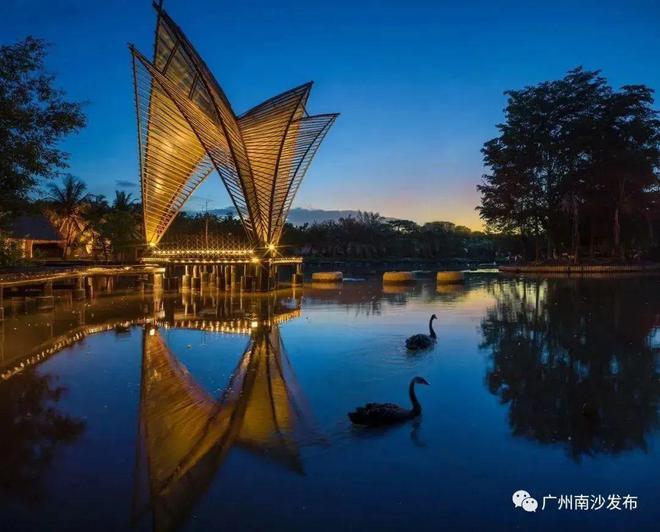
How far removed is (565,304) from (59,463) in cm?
2228

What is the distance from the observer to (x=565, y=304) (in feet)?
77.9

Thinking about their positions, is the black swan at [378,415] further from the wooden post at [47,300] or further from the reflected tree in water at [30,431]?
the wooden post at [47,300]

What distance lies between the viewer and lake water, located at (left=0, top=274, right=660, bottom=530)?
5355mm

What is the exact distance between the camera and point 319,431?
24.7 feet

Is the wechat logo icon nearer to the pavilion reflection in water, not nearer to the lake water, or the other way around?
the lake water

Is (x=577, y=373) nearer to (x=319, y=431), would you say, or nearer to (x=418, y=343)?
(x=418, y=343)

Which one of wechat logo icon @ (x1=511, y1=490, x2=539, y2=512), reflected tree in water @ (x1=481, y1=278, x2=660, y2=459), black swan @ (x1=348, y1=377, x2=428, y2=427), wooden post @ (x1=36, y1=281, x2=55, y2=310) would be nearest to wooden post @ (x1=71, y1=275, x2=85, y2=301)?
wooden post @ (x1=36, y1=281, x2=55, y2=310)

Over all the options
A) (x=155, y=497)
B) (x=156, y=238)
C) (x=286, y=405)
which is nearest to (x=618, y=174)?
(x=156, y=238)

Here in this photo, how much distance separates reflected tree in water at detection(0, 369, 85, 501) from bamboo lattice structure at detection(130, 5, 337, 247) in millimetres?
20282

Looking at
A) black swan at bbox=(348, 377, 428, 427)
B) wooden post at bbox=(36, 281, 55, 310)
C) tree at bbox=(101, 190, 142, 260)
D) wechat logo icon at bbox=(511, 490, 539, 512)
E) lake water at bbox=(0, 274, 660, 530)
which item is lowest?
wechat logo icon at bbox=(511, 490, 539, 512)

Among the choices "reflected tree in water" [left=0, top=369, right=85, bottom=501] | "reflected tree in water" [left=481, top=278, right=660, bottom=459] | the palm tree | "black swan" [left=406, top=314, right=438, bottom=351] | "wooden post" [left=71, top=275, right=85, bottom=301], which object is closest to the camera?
"reflected tree in water" [left=0, top=369, right=85, bottom=501]

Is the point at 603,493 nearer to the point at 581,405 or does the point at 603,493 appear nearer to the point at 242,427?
the point at 581,405

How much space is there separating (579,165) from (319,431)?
179 ft

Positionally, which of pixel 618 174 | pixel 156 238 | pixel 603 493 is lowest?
pixel 603 493
